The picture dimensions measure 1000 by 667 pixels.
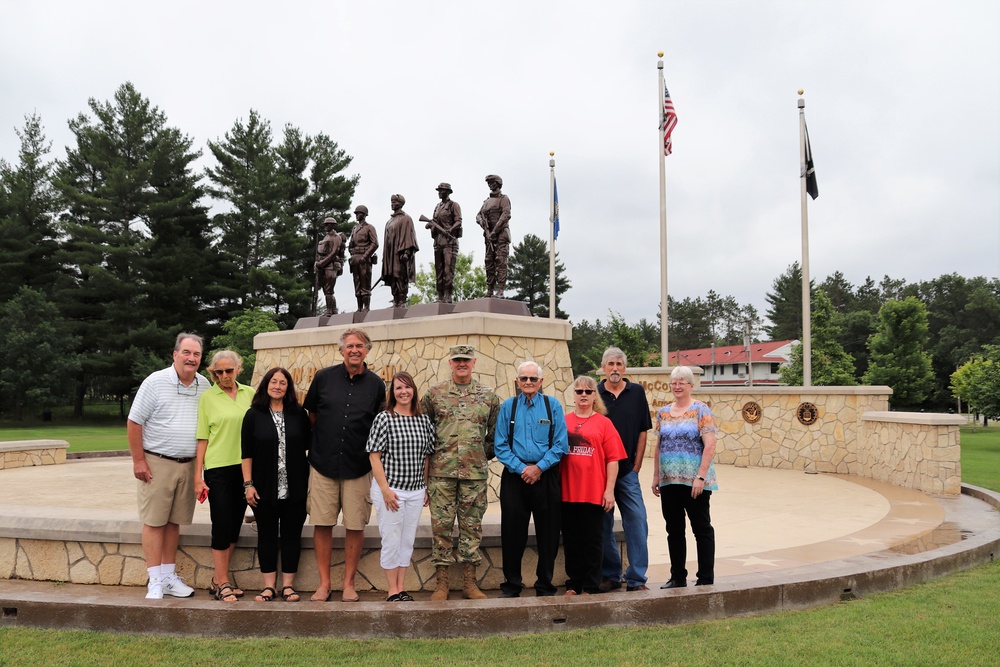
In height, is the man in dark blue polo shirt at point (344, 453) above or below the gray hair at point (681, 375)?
below

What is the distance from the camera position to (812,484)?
36.4 ft

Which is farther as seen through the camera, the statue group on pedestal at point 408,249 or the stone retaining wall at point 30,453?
the stone retaining wall at point 30,453

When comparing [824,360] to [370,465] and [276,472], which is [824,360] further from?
[276,472]

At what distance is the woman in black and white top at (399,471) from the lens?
4.32 metres

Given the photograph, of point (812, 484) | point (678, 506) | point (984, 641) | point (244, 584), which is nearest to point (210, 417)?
point (244, 584)

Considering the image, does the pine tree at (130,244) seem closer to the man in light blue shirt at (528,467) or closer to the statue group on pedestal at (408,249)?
the statue group on pedestal at (408,249)

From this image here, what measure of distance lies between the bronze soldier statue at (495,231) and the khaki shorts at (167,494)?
4.85 metres

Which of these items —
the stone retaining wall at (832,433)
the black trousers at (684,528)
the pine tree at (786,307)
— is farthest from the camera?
the pine tree at (786,307)

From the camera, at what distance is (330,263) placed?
464 inches

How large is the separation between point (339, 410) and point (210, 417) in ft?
2.58

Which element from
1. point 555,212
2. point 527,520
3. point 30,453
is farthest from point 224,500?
point 555,212

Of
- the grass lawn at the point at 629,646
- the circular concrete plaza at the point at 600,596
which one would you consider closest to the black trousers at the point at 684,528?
the circular concrete plaza at the point at 600,596

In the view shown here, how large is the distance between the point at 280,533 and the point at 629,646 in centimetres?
224

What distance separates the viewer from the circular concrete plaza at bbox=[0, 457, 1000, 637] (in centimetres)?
414
